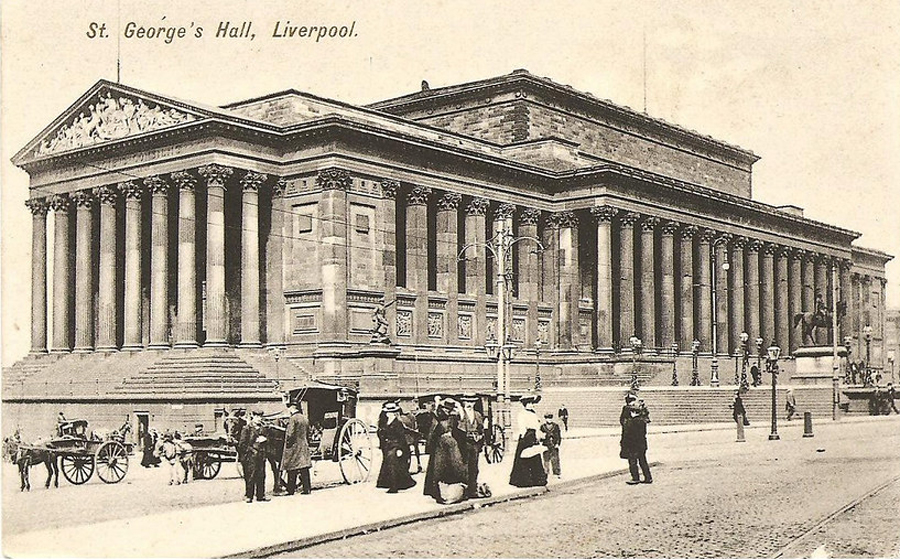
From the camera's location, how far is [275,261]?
53.9 meters

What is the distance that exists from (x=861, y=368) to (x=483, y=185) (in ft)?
105

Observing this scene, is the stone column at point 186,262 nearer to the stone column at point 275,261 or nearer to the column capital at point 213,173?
the column capital at point 213,173

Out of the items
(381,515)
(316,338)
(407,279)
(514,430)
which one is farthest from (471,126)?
(381,515)

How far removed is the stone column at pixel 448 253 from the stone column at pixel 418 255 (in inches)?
74.5

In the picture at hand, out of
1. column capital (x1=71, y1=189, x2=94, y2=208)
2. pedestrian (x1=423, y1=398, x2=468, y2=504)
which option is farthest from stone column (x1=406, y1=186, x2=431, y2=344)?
pedestrian (x1=423, y1=398, x2=468, y2=504)

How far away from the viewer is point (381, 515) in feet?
68.9

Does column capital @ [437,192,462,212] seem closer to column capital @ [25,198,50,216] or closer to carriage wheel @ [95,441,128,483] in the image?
column capital @ [25,198,50,216]

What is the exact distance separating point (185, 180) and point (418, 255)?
1216 centimetres

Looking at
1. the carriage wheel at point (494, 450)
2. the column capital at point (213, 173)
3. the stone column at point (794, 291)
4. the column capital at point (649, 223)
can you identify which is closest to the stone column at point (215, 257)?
the column capital at point (213, 173)

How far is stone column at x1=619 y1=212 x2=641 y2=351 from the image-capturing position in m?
66.3

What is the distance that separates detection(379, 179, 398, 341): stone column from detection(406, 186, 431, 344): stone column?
1.97 m

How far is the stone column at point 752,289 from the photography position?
79.8 m

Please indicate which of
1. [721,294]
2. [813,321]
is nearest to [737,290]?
[721,294]

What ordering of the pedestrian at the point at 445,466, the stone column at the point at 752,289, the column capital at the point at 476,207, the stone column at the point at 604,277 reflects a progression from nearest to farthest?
the pedestrian at the point at 445,466
the column capital at the point at 476,207
the stone column at the point at 604,277
the stone column at the point at 752,289
